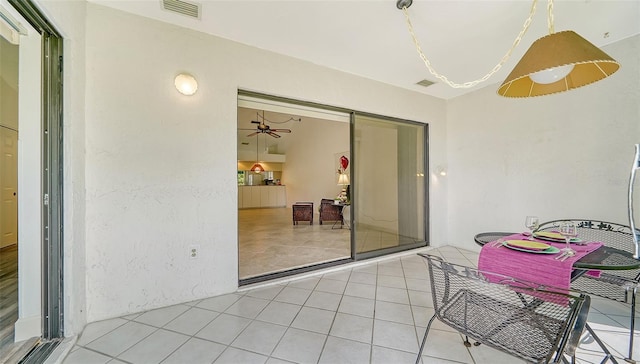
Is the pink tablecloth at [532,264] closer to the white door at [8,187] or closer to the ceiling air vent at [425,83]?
the ceiling air vent at [425,83]

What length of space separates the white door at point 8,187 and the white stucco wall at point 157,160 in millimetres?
2277

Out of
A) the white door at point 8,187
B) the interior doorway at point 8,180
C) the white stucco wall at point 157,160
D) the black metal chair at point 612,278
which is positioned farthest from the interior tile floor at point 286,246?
the white door at point 8,187

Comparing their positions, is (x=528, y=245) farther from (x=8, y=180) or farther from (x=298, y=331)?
(x=8, y=180)

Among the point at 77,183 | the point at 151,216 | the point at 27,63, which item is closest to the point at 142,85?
the point at 27,63

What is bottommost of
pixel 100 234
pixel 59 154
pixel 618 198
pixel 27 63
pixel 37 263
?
pixel 37 263

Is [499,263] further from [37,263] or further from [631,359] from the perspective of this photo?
[37,263]

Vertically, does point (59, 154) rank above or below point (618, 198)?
above

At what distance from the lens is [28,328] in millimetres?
1706

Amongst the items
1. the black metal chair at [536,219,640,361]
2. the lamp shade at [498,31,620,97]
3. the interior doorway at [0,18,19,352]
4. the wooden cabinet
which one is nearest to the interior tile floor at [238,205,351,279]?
the interior doorway at [0,18,19,352]

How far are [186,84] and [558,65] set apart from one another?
2.94m

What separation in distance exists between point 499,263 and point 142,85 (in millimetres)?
3382

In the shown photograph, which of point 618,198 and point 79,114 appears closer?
point 79,114

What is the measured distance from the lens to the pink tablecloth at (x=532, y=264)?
139 cm

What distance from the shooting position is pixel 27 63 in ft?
5.58
